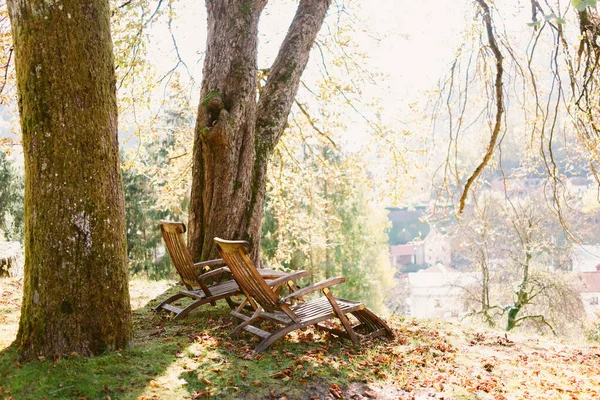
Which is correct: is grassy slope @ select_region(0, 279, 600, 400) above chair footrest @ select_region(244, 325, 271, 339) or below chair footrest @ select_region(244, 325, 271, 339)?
below

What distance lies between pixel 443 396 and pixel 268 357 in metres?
1.47

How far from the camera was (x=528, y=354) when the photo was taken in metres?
5.69

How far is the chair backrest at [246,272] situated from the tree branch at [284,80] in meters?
3.17

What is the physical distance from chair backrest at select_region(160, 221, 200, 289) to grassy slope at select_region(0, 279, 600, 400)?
1.60 ft

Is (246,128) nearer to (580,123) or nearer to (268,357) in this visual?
(268,357)

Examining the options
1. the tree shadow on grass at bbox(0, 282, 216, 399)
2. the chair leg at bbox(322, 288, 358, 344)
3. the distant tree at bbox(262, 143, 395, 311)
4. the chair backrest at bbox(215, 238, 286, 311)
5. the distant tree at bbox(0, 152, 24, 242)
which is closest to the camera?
the tree shadow on grass at bbox(0, 282, 216, 399)

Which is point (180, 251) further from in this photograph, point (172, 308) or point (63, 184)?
point (63, 184)

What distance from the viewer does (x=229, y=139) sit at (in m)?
6.91

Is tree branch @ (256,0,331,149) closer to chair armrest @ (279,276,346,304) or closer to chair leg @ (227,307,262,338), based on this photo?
chair leg @ (227,307,262,338)

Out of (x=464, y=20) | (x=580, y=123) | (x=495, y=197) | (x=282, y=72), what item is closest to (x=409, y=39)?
(x=464, y=20)

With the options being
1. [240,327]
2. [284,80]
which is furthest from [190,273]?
[284,80]

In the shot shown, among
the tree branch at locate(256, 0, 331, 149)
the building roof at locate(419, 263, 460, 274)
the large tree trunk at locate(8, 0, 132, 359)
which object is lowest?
the building roof at locate(419, 263, 460, 274)

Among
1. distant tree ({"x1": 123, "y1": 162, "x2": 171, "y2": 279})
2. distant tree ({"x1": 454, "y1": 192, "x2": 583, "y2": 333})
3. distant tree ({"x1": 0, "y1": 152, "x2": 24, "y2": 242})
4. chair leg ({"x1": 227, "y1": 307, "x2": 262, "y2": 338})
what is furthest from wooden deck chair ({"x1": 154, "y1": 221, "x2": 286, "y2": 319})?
A: distant tree ({"x1": 0, "y1": 152, "x2": 24, "y2": 242})

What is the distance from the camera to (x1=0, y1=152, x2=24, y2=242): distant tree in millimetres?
22156
